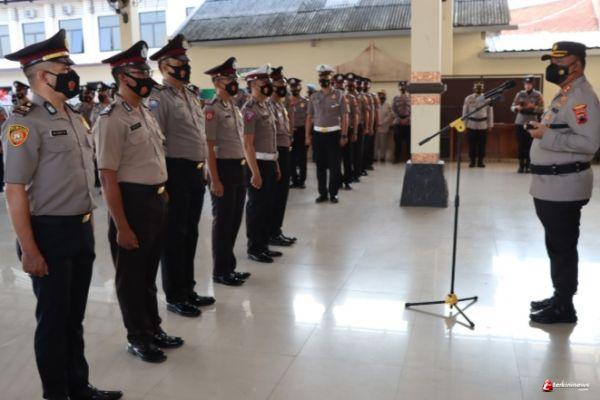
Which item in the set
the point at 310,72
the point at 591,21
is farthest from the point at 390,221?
the point at 591,21

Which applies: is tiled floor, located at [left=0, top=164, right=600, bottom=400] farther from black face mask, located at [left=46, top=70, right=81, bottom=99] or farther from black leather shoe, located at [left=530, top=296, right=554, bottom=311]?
black face mask, located at [left=46, top=70, right=81, bottom=99]

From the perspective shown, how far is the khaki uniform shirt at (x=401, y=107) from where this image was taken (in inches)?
458

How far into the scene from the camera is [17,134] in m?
2.13

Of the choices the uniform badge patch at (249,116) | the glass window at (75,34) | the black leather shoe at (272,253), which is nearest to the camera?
the uniform badge patch at (249,116)

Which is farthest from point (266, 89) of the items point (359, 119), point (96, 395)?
point (359, 119)

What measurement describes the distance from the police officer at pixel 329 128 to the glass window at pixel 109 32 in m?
18.6

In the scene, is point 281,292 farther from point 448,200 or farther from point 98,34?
point 98,34

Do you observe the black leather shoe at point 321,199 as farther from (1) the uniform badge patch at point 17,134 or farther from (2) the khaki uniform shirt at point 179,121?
(1) the uniform badge patch at point 17,134

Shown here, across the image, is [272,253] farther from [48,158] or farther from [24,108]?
[24,108]

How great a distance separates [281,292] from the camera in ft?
12.9

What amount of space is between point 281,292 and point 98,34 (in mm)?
22460

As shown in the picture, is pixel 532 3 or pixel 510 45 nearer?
pixel 510 45

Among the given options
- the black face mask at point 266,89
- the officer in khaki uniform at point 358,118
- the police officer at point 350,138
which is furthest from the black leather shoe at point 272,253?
the officer in khaki uniform at point 358,118

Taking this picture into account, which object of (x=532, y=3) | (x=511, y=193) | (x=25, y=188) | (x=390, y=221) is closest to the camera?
(x=25, y=188)
